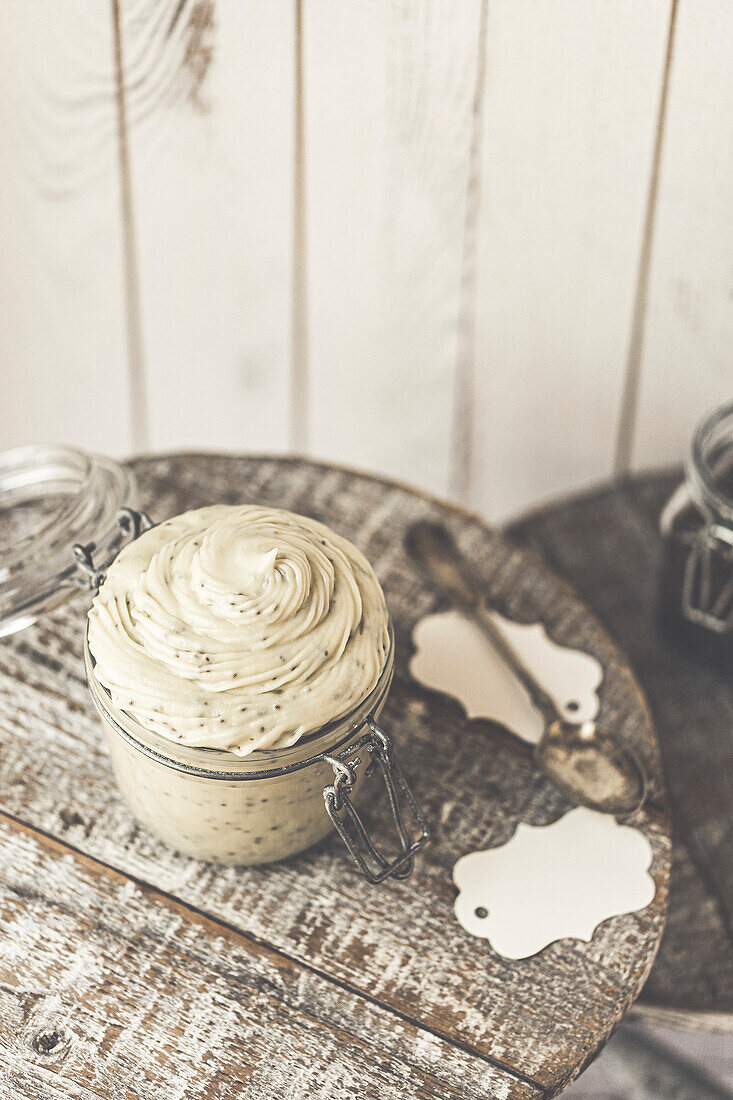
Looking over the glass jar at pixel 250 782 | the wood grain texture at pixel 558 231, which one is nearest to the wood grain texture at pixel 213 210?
the wood grain texture at pixel 558 231

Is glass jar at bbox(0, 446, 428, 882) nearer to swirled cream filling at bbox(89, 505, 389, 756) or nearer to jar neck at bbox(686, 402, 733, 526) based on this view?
swirled cream filling at bbox(89, 505, 389, 756)

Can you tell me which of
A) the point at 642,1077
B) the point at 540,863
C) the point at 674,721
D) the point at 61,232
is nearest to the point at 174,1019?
the point at 540,863

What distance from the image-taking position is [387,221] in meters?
1.21

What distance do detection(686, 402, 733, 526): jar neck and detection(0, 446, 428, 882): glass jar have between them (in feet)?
1.44

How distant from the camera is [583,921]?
30.4 inches

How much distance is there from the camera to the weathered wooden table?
687 mm

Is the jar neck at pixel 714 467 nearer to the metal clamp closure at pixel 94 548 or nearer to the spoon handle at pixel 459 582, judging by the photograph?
the spoon handle at pixel 459 582

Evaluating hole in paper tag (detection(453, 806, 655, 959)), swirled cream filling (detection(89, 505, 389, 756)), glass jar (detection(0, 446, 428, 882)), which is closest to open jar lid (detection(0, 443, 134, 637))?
glass jar (detection(0, 446, 428, 882))

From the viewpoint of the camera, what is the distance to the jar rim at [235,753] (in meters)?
0.65

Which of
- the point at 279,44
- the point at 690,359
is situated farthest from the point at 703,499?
the point at 279,44

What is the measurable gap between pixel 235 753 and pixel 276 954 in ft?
0.66

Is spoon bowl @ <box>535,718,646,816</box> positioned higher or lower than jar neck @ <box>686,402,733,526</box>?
lower

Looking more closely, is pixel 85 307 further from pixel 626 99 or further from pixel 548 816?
pixel 548 816

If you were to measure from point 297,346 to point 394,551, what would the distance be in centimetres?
45
